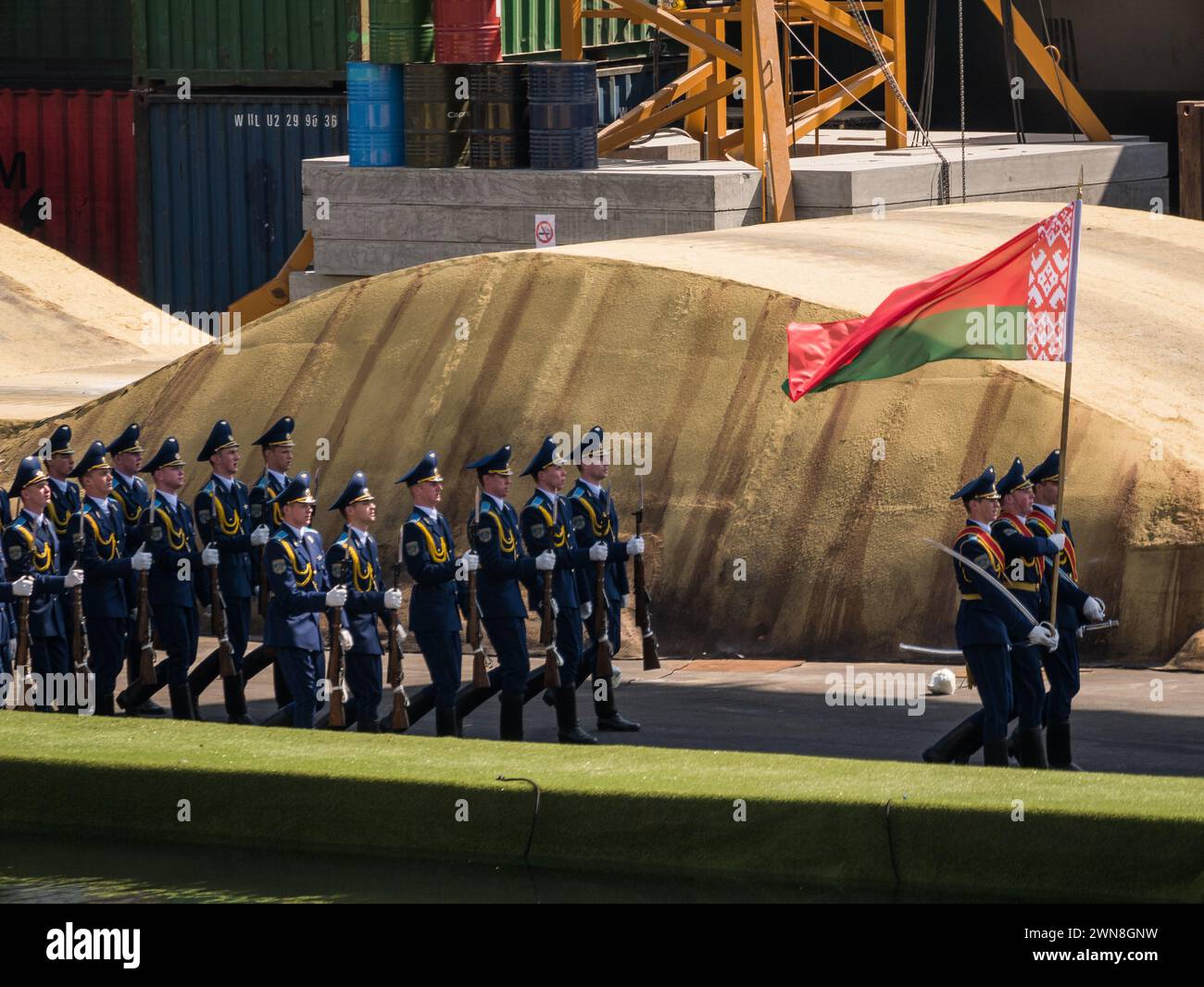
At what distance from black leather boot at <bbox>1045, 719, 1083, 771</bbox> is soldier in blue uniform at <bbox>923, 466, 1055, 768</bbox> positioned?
45cm

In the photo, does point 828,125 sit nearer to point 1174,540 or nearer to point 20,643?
point 1174,540

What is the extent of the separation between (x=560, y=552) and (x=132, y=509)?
3.13 m

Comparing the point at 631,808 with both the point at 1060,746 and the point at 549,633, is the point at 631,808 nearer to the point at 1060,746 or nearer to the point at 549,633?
the point at 1060,746

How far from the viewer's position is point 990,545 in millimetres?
11555

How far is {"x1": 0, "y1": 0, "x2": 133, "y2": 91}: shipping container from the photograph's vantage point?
3189 centimetres

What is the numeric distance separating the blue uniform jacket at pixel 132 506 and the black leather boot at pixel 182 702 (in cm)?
94

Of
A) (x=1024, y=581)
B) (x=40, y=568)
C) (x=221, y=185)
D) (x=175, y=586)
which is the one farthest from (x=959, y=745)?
(x=221, y=185)

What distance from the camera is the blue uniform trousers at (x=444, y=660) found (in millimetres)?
12602

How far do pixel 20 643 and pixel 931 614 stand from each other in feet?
19.2

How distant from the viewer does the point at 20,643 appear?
13.0m

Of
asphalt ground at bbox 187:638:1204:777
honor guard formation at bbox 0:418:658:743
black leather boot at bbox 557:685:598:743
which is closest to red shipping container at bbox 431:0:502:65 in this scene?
honor guard formation at bbox 0:418:658:743

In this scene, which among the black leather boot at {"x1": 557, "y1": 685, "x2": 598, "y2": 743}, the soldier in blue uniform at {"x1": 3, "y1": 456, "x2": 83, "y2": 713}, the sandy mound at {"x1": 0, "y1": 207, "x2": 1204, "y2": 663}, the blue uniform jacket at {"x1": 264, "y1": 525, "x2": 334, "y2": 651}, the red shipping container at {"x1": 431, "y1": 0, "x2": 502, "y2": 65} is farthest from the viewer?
the red shipping container at {"x1": 431, "y1": 0, "x2": 502, "y2": 65}

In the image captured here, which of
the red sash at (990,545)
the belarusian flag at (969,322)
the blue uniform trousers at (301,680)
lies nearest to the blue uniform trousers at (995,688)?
the red sash at (990,545)

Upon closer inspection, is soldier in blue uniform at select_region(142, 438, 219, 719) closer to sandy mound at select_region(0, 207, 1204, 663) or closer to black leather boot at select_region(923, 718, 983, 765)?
sandy mound at select_region(0, 207, 1204, 663)
